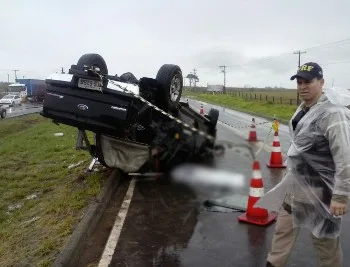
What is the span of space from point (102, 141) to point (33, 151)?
6.91 m

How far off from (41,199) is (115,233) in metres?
3.04

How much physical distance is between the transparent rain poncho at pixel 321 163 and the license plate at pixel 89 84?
131 inches

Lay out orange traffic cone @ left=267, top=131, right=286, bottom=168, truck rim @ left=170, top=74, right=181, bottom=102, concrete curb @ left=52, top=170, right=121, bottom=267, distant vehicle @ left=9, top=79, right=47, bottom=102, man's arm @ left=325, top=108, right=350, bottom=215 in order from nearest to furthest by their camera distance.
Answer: man's arm @ left=325, top=108, right=350, bottom=215
concrete curb @ left=52, top=170, right=121, bottom=267
truck rim @ left=170, top=74, right=181, bottom=102
orange traffic cone @ left=267, top=131, right=286, bottom=168
distant vehicle @ left=9, top=79, right=47, bottom=102

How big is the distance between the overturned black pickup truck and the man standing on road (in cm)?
300

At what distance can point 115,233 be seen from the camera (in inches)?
190

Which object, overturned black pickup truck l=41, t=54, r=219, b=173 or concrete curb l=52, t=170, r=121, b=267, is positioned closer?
concrete curb l=52, t=170, r=121, b=267

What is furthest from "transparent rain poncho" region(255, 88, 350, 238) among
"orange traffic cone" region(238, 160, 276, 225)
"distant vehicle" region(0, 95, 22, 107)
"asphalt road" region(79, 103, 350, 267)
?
"distant vehicle" region(0, 95, 22, 107)

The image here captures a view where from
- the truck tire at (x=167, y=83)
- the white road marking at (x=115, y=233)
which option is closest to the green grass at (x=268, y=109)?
the truck tire at (x=167, y=83)

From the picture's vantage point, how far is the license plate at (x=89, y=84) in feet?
19.4

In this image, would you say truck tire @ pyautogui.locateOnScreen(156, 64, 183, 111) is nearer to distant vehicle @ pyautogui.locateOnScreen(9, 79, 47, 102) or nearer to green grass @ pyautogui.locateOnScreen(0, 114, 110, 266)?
green grass @ pyautogui.locateOnScreen(0, 114, 110, 266)

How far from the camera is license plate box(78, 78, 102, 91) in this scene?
5.90 meters

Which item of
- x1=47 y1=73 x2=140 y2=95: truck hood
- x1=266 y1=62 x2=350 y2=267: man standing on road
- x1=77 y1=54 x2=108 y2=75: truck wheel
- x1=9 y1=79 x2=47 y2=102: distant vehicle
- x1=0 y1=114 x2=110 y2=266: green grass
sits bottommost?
x1=0 y1=114 x2=110 y2=266: green grass

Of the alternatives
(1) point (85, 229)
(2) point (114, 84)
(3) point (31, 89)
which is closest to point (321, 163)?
(1) point (85, 229)

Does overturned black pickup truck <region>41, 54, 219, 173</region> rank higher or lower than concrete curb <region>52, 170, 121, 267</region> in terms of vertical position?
higher
